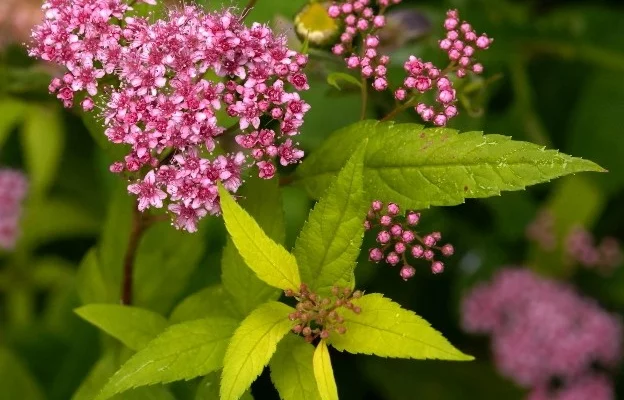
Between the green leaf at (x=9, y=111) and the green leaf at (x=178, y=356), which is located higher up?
the green leaf at (x=9, y=111)

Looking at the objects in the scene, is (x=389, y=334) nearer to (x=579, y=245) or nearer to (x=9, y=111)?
(x=579, y=245)

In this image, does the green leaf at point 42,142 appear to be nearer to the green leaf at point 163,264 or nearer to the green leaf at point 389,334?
the green leaf at point 163,264

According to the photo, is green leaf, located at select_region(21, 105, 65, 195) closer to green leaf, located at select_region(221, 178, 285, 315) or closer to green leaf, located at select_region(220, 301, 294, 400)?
green leaf, located at select_region(221, 178, 285, 315)

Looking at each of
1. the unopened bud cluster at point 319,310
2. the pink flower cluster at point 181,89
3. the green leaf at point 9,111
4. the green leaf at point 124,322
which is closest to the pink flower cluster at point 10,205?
the green leaf at point 9,111

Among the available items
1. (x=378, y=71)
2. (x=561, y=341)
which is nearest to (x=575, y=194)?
(x=561, y=341)

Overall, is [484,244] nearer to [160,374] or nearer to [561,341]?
[561,341]

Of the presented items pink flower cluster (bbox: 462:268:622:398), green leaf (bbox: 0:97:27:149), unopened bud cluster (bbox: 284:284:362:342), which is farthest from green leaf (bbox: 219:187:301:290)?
green leaf (bbox: 0:97:27:149)
